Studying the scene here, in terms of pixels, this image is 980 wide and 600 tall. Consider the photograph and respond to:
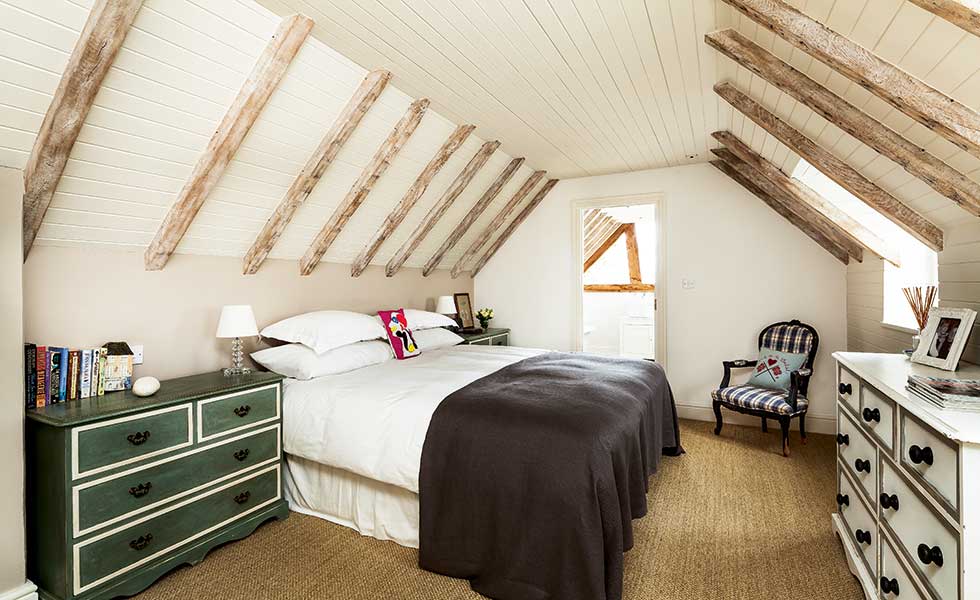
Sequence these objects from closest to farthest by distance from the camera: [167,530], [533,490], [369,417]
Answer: [533,490] → [167,530] → [369,417]

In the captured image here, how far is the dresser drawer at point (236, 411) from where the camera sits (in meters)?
2.44

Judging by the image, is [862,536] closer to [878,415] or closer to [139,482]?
[878,415]

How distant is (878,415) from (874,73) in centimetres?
122

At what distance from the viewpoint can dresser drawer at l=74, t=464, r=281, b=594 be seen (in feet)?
6.59

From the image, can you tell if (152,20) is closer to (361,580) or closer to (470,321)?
(361,580)

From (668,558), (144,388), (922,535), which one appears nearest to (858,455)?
(922,535)

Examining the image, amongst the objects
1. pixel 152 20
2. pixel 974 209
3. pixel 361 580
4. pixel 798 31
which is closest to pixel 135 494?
pixel 361 580

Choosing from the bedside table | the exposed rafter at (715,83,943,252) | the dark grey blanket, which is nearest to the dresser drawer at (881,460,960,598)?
the dark grey blanket

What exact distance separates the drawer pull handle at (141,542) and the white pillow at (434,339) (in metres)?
2.21

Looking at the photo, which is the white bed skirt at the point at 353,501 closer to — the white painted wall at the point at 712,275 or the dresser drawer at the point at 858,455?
the dresser drawer at the point at 858,455

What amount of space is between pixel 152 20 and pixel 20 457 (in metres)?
1.77

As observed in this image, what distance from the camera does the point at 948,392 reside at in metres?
1.54

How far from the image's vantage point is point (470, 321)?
5.48 metres

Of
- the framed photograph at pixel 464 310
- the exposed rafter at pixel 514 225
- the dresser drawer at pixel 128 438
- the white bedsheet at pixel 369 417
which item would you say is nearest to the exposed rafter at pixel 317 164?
the white bedsheet at pixel 369 417
